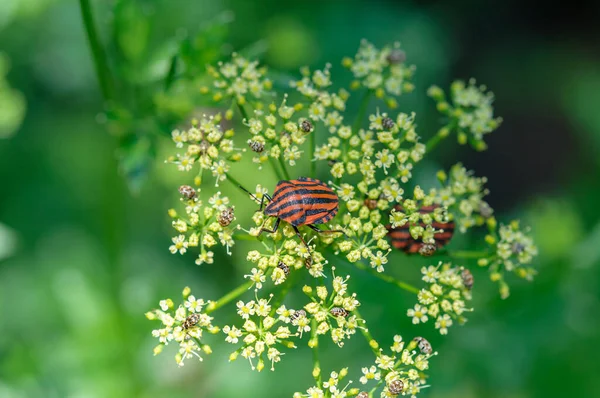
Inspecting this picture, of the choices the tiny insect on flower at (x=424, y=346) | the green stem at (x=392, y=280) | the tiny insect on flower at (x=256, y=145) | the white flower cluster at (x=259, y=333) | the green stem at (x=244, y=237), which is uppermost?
the tiny insect on flower at (x=256, y=145)

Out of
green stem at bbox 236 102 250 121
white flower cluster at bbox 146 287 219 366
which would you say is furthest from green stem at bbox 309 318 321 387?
green stem at bbox 236 102 250 121

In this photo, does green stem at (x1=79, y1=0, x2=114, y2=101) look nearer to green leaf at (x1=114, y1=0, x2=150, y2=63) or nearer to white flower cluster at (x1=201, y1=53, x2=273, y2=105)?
green leaf at (x1=114, y1=0, x2=150, y2=63)

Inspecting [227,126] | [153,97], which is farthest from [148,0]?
[227,126]

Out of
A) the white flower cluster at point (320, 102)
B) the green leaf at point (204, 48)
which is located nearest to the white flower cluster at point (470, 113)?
the white flower cluster at point (320, 102)

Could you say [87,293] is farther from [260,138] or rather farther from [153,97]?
[260,138]

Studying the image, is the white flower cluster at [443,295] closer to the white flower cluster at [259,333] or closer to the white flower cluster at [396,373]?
the white flower cluster at [396,373]

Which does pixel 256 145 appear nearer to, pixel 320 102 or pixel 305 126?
pixel 305 126
